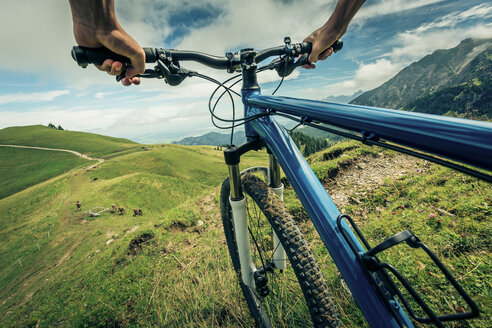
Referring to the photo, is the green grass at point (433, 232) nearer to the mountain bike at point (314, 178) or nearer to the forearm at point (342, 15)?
the mountain bike at point (314, 178)

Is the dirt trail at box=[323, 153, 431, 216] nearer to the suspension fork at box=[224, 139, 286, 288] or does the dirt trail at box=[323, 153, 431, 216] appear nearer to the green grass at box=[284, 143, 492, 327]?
the green grass at box=[284, 143, 492, 327]

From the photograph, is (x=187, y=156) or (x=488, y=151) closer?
(x=488, y=151)

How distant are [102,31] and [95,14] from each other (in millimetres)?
87

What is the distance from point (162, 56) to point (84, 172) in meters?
52.7

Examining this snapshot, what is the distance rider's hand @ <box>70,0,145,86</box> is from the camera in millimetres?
1005

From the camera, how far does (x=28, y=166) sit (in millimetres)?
55688

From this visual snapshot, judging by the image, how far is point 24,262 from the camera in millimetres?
18281

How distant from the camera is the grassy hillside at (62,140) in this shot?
68.2 metres

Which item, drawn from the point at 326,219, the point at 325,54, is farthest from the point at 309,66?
the point at 326,219

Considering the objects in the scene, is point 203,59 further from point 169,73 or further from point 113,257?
point 113,257

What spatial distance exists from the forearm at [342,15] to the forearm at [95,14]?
5.11 ft

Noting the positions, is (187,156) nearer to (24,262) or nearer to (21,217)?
(21,217)

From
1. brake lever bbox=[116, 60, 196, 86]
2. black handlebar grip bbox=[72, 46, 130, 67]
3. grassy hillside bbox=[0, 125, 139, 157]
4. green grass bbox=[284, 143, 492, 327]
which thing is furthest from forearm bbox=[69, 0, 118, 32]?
grassy hillside bbox=[0, 125, 139, 157]

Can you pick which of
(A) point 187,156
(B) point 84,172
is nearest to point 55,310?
(B) point 84,172
